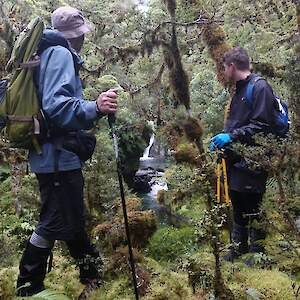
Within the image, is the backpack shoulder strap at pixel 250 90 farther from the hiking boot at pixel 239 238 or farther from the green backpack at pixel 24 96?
the green backpack at pixel 24 96

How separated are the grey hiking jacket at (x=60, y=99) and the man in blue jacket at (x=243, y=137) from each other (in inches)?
63.7

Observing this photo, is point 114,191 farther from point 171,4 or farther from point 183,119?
point 171,4

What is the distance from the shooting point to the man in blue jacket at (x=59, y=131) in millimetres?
2939

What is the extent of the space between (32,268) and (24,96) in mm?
1406

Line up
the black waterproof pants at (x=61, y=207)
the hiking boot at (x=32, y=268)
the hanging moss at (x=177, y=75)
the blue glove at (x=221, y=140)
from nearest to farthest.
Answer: the black waterproof pants at (x=61, y=207) < the hiking boot at (x=32, y=268) < the blue glove at (x=221, y=140) < the hanging moss at (x=177, y=75)

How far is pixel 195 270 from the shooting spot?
3314mm

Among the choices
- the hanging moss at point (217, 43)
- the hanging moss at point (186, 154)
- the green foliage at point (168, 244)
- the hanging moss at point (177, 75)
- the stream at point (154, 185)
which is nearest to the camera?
the hanging moss at point (186, 154)

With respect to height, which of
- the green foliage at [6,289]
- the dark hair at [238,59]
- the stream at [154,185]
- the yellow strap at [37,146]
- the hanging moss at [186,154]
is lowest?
the stream at [154,185]

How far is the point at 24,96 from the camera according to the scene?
10.0ft

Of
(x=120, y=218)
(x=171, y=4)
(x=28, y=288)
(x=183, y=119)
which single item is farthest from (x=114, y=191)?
(x=171, y=4)

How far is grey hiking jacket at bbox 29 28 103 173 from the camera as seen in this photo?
293 cm

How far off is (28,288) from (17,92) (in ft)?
5.23

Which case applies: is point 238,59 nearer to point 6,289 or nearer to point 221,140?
point 221,140

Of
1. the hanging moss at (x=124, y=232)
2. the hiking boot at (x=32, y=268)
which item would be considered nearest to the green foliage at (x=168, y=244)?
the hanging moss at (x=124, y=232)
